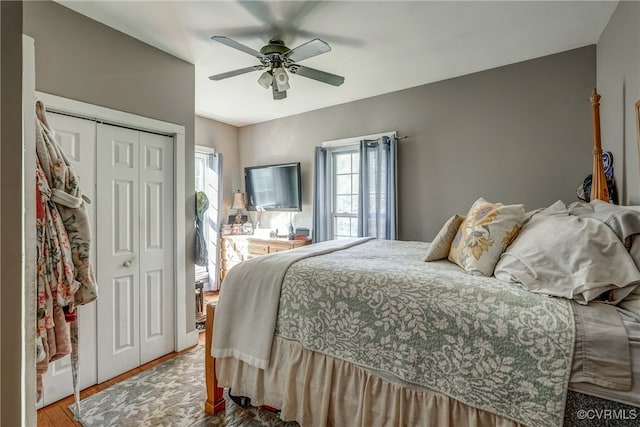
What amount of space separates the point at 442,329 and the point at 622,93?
204 cm

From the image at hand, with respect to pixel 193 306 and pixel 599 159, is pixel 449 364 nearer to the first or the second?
pixel 599 159

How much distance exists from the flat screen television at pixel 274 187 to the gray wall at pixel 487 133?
929 millimetres

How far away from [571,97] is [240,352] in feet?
10.8

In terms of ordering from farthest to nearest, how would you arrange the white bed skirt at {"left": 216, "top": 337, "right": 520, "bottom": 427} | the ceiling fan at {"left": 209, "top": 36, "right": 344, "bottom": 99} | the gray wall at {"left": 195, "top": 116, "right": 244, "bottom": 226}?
the gray wall at {"left": 195, "top": 116, "right": 244, "bottom": 226}, the ceiling fan at {"left": 209, "top": 36, "right": 344, "bottom": 99}, the white bed skirt at {"left": 216, "top": 337, "right": 520, "bottom": 427}

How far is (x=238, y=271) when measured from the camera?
1752 millimetres

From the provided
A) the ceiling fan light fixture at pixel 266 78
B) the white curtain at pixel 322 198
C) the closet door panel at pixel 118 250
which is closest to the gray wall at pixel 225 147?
the white curtain at pixel 322 198

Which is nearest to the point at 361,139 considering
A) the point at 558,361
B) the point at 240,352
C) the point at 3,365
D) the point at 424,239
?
the point at 424,239

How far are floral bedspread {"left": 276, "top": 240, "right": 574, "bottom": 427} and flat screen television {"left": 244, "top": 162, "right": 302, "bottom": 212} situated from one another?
8.99 feet

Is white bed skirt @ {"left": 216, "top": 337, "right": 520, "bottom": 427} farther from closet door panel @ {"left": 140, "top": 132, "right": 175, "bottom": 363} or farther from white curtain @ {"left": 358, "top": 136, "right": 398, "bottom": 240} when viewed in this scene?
white curtain @ {"left": 358, "top": 136, "right": 398, "bottom": 240}

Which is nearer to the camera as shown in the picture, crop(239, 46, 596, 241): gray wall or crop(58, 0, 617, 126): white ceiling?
crop(58, 0, 617, 126): white ceiling

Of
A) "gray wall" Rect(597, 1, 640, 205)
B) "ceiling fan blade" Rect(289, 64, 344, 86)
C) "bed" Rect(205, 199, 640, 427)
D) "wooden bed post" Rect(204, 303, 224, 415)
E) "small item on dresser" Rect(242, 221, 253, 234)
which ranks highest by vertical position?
"ceiling fan blade" Rect(289, 64, 344, 86)

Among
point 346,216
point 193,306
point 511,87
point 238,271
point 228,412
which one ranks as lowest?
Answer: point 228,412

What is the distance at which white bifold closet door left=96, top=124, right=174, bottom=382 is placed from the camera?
2.20m

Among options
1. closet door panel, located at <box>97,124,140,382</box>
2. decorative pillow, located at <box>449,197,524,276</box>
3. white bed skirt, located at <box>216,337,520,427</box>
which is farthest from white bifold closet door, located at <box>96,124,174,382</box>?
decorative pillow, located at <box>449,197,524,276</box>
